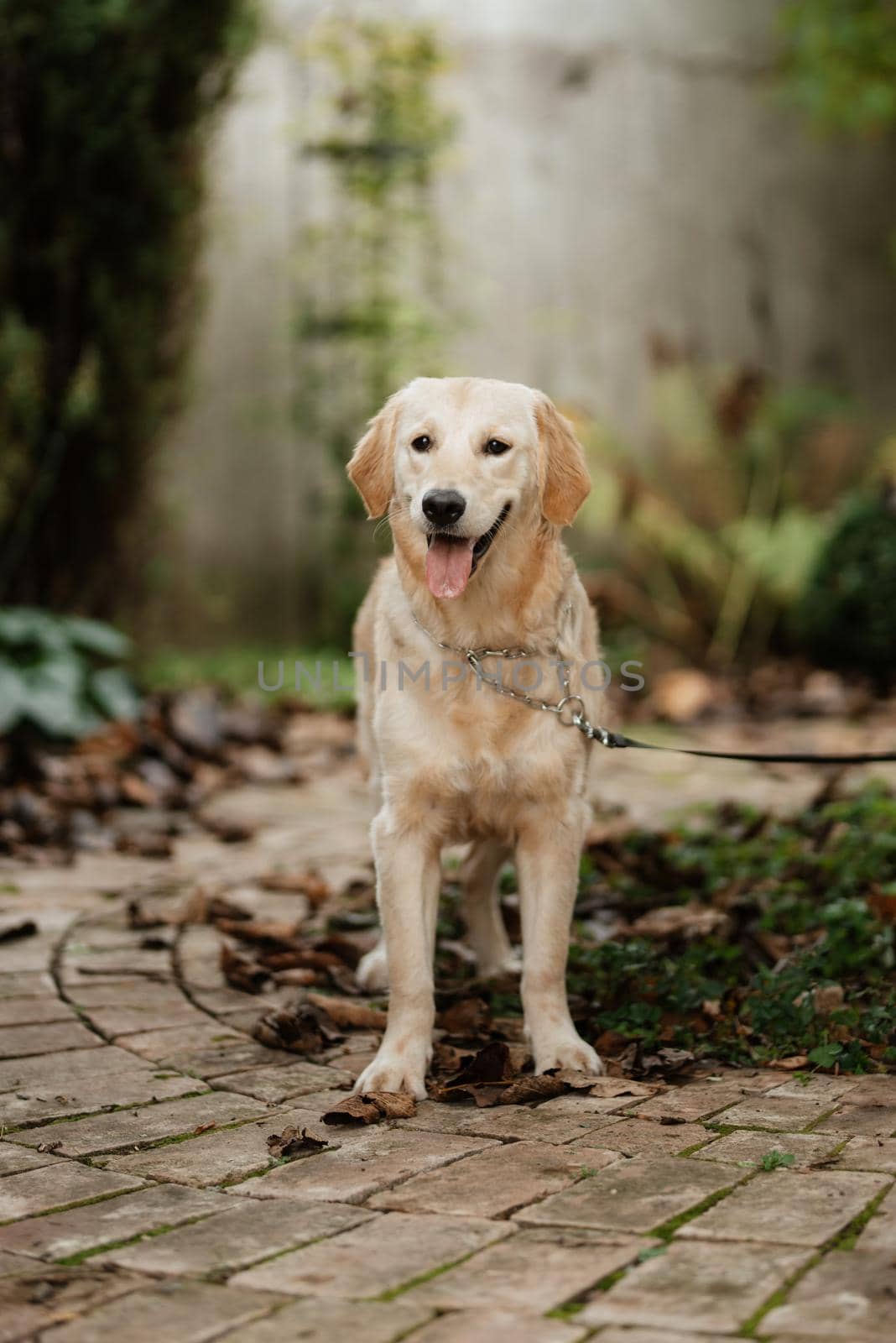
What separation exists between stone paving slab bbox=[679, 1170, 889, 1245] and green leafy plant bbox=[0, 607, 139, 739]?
5.24 metres

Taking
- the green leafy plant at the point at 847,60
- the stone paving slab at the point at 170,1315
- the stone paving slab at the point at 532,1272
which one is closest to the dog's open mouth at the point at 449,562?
the stone paving slab at the point at 532,1272

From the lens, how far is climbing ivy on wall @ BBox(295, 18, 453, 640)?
33.1 feet

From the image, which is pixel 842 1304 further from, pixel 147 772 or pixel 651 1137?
pixel 147 772

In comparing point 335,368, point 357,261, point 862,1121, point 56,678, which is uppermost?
point 357,261

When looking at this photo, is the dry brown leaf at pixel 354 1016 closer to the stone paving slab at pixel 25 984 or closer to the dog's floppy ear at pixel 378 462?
the stone paving slab at pixel 25 984

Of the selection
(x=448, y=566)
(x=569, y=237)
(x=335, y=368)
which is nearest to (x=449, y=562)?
(x=448, y=566)

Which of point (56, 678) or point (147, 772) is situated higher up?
point (56, 678)

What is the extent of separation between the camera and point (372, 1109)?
9.02ft

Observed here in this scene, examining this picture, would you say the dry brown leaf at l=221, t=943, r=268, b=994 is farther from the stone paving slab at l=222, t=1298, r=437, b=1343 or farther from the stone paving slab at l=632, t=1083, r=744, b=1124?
the stone paving slab at l=222, t=1298, r=437, b=1343

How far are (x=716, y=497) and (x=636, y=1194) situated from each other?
338 inches

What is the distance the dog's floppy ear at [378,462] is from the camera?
3338 millimetres

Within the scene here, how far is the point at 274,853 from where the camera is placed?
5324 mm

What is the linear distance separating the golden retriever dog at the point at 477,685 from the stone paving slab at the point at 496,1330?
112cm

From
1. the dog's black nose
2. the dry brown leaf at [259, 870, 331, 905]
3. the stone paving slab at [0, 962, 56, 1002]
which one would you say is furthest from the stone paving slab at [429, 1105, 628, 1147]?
the dry brown leaf at [259, 870, 331, 905]
